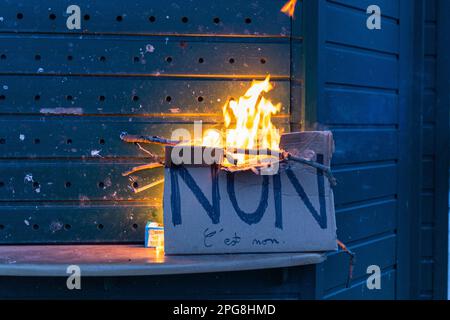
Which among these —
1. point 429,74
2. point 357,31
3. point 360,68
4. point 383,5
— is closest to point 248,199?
point 360,68

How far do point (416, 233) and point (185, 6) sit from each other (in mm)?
2034

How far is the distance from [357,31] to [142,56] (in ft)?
3.93

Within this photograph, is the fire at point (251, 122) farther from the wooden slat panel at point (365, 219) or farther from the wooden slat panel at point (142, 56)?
the wooden slat panel at point (365, 219)

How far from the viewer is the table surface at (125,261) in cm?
243

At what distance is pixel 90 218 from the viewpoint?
2.90 meters

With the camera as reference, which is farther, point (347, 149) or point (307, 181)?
point (347, 149)

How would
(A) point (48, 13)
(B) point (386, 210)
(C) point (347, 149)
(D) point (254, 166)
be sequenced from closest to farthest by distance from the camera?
Result: (D) point (254, 166), (A) point (48, 13), (C) point (347, 149), (B) point (386, 210)

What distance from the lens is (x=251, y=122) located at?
2.90 m

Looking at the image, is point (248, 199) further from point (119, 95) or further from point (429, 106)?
point (429, 106)

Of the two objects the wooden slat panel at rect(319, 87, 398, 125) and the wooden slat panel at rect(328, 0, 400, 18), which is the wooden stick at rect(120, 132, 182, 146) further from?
the wooden slat panel at rect(328, 0, 400, 18)

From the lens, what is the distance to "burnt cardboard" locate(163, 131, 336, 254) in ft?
8.51

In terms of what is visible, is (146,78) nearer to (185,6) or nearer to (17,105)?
(185,6)

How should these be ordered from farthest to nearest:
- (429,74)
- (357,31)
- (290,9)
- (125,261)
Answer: (429,74) < (357,31) < (290,9) < (125,261)

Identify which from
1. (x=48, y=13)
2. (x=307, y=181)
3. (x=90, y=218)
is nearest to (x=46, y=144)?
(x=90, y=218)
